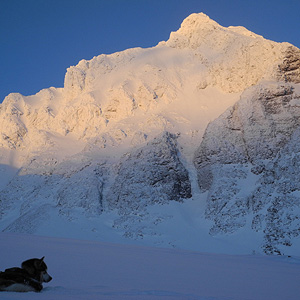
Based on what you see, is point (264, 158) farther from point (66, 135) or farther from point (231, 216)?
point (66, 135)

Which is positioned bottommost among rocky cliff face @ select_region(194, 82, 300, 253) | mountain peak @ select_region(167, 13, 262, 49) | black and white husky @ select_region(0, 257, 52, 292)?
black and white husky @ select_region(0, 257, 52, 292)

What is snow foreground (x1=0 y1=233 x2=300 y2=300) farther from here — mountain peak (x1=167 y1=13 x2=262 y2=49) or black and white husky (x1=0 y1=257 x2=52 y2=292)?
mountain peak (x1=167 y1=13 x2=262 y2=49)

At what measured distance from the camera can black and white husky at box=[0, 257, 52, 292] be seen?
4133 mm

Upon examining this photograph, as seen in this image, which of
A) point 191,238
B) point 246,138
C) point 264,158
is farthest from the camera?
point 246,138

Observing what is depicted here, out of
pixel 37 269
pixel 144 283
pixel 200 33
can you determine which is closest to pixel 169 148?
pixel 200 33

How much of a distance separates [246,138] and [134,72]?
3616cm

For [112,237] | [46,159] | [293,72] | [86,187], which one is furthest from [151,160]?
[293,72]

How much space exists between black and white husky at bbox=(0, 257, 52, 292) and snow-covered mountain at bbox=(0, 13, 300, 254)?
32.0 meters

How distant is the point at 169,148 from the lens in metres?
52.6

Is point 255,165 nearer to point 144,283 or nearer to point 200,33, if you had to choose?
point 144,283

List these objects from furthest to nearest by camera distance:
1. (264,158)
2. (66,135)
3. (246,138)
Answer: (66,135)
(246,138)
(264,158)

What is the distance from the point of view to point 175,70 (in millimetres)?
77438

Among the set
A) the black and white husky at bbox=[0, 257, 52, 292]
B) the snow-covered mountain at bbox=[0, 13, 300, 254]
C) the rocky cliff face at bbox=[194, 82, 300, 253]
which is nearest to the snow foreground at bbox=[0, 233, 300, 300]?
the black and white husky at bbox=[0, 257, 52, 292]

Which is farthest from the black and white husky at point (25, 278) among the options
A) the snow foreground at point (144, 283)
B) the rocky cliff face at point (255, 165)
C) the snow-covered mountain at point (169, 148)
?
the rocky cliff face at point (255, 165)
